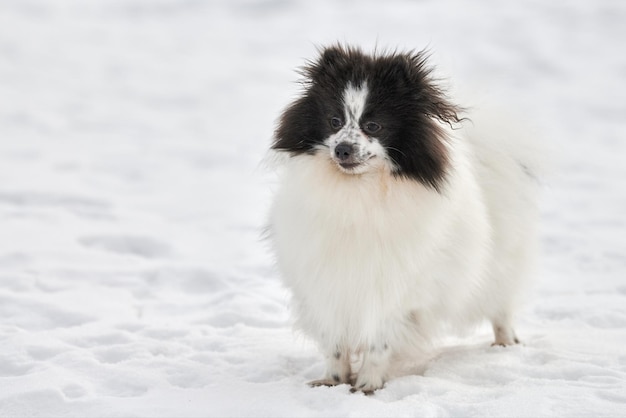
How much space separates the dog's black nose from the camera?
376 cm

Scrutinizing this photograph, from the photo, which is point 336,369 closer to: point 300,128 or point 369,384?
point 369,384

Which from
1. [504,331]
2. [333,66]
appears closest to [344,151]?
[333,66]

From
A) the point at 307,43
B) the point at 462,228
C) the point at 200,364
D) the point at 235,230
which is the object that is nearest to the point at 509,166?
the point at 462,228

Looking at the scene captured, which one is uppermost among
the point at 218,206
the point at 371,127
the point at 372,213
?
the point at 218,206

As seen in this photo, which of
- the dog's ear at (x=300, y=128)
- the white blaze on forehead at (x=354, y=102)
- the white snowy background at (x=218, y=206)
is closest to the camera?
the white blaze on forehead at (x=354, y=102)

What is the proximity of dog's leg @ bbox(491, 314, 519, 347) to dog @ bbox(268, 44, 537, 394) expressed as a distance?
0.63 meters

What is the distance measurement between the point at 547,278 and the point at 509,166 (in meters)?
2.12

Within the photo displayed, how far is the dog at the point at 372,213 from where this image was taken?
153 inches

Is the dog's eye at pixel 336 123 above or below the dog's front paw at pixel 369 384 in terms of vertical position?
above

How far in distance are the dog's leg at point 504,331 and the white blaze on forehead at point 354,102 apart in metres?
1.72

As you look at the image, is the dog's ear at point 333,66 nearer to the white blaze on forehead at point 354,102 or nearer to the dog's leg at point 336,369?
the white blaze on forehead at point 354,102

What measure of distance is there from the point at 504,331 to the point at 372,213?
4.95 ft

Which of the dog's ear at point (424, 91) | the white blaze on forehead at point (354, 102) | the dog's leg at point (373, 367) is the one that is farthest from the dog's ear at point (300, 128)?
the dog's leg at point (373, 367)

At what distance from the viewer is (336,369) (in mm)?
4270
